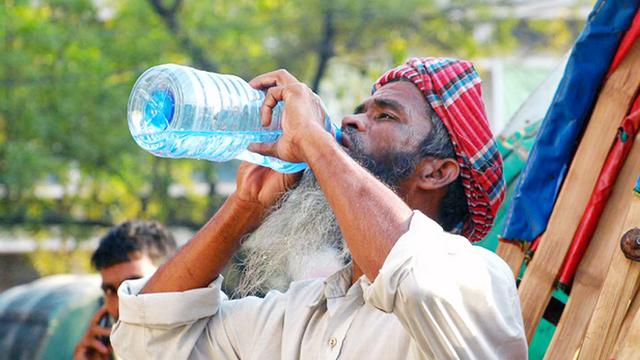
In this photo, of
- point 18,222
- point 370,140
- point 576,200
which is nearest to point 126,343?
point 370,140

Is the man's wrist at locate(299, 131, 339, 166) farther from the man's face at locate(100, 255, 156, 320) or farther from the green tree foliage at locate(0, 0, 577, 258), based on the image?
the green tree foliage at locate(0, 0, 577, 258)

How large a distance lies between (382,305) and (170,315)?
842 mm

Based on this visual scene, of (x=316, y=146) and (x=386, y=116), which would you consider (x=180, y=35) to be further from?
(x=316, y=146)

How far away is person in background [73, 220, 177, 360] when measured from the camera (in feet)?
15.6

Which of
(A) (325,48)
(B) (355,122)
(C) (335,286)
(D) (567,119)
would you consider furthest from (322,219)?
(A) (325,48)

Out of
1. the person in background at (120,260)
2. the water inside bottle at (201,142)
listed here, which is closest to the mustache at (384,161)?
the water inside bottle at (201,142)

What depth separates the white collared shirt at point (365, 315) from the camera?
219 cm

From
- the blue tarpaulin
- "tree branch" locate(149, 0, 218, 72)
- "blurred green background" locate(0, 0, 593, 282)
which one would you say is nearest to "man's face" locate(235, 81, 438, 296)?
the blue tarpaulin

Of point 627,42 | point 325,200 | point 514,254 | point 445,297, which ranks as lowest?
point 514,254

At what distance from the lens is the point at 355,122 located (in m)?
2.94

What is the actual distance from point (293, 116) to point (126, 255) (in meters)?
2.40

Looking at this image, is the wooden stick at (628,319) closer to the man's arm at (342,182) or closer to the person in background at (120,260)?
the man's arm at (342,182)

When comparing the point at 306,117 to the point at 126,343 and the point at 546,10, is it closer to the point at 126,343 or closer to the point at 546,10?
the point at 126,343

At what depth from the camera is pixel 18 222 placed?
1173 cm
